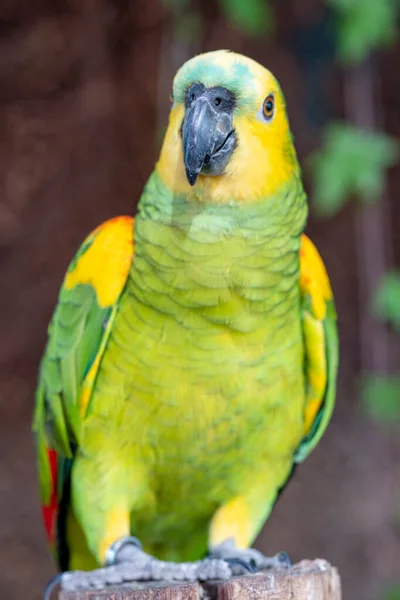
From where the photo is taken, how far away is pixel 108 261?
5.95 ft

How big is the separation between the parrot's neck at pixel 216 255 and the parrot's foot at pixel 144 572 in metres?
0.48

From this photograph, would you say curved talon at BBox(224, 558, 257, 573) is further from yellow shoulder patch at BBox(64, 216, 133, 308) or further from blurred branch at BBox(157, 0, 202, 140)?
blurred branch at BBox(157, 0, 202, 140)

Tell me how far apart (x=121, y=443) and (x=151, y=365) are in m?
0.19

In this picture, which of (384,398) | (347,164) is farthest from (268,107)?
(384,398)

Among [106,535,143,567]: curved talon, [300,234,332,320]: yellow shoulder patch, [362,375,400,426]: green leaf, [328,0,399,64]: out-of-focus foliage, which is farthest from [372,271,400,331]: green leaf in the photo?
[106,535,143,567]: curved talon

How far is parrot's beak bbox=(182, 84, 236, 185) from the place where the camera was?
5.01 feet

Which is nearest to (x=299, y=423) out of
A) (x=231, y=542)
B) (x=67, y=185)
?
(x=231, y=542)

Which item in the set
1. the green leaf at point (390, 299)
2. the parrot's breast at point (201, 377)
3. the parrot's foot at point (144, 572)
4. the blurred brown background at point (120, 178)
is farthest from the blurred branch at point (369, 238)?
the parrot's foot at point (144, 572)

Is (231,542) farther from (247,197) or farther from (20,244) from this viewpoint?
(20,244)

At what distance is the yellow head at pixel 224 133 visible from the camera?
1546mm

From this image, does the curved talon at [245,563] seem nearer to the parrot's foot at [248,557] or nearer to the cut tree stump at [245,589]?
the parrot's foot at [248,557]

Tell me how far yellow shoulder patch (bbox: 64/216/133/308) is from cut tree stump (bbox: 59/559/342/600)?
61 cm

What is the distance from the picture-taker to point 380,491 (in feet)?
12.4

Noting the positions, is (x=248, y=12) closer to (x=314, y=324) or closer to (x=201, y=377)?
(x=314, y=324)
